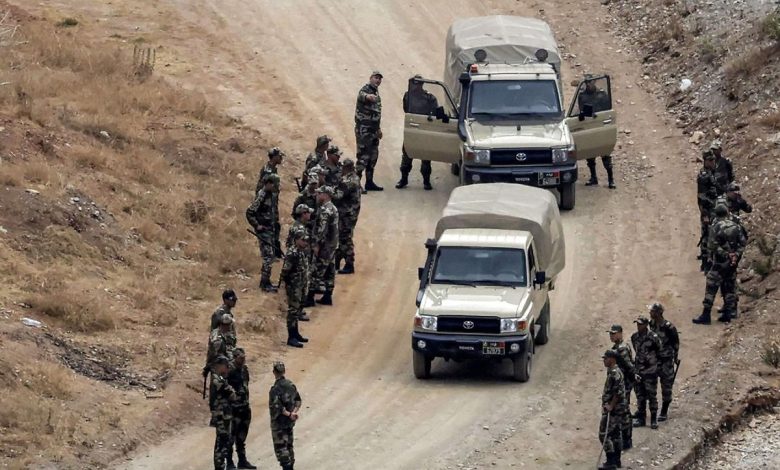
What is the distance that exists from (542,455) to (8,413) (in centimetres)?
657

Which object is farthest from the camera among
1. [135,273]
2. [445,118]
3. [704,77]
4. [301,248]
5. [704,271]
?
[704,77]

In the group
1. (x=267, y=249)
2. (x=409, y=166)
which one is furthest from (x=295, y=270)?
(x=409, y=166)

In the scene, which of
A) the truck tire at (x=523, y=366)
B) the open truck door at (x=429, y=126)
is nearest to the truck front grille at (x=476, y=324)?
the truck tire at (x=523, y=366)

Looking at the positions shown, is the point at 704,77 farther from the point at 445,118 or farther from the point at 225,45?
the point at 225,45

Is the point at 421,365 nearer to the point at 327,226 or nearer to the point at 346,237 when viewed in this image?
the point at 327,226

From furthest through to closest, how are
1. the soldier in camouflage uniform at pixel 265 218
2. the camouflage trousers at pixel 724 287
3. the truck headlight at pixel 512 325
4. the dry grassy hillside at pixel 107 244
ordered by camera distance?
the soldier in camouflage uniform at pixel 265 218, the camouflage trousers at pixel 724 287, the truck headlight at pixel 512 325, the dry grassy hillside at pixel 107 244

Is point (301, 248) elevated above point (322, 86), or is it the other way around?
point (322, 86)

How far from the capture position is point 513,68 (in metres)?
30.0

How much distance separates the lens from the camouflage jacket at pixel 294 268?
78.0 feet

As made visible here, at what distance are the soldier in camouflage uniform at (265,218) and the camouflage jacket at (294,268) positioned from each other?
206cm

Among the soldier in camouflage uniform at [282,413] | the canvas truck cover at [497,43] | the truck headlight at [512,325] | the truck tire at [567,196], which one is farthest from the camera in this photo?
the canvas truck cover at [497,43]

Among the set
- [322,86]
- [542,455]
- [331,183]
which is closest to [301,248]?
[331,183]

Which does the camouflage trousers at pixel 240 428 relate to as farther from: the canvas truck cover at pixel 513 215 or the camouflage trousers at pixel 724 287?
the camouflage trousers at pixel 724 287

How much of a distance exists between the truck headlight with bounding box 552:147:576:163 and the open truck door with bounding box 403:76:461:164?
1.86 m
